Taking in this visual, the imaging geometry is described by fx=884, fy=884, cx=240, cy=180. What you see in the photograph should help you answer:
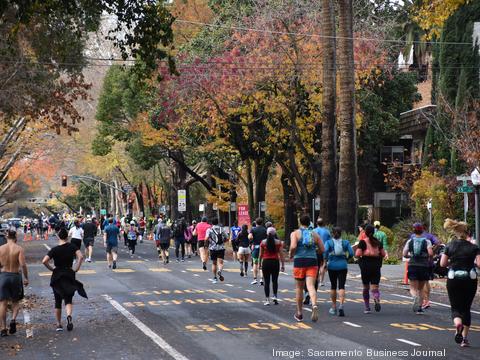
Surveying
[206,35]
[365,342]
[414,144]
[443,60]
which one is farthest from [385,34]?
[365,342]

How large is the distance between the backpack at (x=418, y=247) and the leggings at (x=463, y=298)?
4.52 meters

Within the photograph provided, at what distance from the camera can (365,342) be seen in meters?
13.3

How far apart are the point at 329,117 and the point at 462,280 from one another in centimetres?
2286

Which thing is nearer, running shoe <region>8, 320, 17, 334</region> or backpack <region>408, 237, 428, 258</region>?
running shoe <region>8, 320, 17, 334</region>

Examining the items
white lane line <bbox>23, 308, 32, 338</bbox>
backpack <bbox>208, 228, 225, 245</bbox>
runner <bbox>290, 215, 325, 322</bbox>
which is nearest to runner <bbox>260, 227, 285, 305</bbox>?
runner <bbox>290, 215, 325, 322</bbox>

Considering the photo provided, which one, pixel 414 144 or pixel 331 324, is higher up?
pixel 414 144

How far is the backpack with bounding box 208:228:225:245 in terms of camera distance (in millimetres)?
25881

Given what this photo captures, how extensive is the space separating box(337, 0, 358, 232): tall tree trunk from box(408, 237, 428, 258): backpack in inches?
641

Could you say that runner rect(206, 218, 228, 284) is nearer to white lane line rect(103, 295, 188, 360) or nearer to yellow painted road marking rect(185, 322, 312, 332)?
white lane line rect(103, 295, 188, 360)

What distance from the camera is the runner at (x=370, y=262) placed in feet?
57.7

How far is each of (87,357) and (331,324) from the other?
4.90m

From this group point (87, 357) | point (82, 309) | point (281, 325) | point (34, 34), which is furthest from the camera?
point (34, 34)

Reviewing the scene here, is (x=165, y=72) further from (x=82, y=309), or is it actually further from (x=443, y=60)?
(x=82, y=309)

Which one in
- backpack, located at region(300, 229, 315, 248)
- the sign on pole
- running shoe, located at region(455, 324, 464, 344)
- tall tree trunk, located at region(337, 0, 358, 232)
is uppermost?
tall tree trunk, located at region(337, 0, 358, 232)
